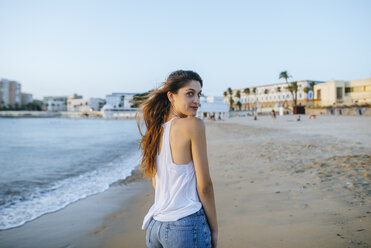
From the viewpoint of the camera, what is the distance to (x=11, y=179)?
898 cm

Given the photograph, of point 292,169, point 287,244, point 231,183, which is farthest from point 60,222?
point 292,169

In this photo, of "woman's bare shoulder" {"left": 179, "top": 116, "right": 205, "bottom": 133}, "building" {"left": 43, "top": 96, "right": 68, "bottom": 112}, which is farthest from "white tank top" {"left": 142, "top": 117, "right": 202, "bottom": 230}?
"building" {"left": 43, "top": 96, "right": 68, "bottom": 112}

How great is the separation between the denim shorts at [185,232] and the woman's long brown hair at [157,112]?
1.21ft

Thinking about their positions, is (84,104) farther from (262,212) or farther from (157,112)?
(157,112)

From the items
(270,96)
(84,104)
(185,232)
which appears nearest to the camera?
(185,232)

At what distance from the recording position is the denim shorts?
127 cm

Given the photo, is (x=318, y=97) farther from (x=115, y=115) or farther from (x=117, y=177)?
(x=115, y=115)

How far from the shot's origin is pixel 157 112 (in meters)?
1.67

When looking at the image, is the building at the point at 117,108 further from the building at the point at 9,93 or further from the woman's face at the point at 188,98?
the woman's face at the point at 188,98

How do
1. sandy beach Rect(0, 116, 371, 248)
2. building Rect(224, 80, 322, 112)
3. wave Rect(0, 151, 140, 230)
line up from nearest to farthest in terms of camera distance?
sandy beach Rect(0, 116, 371, 248), wave Rect(0, 151, 140, 230), building Rect(224, 80, 322, 112)

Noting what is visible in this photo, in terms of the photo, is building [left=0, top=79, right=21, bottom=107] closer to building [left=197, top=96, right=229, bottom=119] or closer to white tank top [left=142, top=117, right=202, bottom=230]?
building [left=197, top=96, right=229, bottom=119]

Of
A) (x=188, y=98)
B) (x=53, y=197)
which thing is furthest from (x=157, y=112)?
(x=53, y=197)

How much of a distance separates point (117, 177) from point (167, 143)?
283 inches

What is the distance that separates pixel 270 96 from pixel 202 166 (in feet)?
310
